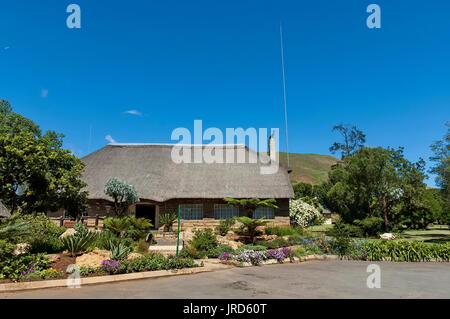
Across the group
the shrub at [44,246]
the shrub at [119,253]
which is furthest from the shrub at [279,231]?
the shrub at [44,246]

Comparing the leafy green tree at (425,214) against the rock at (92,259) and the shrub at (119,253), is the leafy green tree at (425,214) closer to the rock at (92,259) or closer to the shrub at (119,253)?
the shrub at (119,253)

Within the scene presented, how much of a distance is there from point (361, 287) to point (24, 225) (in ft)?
32.0

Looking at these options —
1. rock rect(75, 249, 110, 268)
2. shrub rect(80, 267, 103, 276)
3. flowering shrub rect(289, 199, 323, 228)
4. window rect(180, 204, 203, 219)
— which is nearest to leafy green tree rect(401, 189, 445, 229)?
flowering shrub rect(289, 199, 323, 228)

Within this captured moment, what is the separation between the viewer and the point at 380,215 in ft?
81.7

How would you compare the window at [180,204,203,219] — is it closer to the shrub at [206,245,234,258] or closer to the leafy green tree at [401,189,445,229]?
the shrub at [206,245,234,258]

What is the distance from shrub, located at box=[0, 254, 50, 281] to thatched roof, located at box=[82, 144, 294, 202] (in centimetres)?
1269

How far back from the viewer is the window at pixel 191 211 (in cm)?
2262

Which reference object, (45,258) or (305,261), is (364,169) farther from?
(45,258)

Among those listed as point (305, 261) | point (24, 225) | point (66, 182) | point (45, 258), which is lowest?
point (305, 261)

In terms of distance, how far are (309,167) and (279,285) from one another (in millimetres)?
118574

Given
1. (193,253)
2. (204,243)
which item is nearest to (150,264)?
(193,253)

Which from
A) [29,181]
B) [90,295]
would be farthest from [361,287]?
[29,181]

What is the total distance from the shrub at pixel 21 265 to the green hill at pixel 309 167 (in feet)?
302
